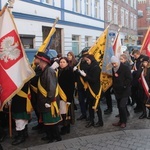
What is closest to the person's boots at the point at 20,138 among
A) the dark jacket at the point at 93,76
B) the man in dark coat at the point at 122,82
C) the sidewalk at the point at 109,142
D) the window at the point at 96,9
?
the sidewalk at the point at 109,142

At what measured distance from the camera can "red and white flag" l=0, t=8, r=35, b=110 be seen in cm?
487

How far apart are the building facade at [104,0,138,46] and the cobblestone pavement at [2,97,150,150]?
2173 centimetres

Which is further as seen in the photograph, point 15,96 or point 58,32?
point 58,32

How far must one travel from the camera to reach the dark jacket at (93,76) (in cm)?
595

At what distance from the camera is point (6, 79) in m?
4.88

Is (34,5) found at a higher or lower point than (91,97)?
higher

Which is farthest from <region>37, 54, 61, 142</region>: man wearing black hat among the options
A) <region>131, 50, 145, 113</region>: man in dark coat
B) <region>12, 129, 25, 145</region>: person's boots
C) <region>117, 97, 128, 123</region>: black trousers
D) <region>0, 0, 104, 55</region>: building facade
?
<region>0, 0, 104, 55</region>: building facade

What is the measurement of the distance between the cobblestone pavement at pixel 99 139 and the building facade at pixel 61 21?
930 centimetres

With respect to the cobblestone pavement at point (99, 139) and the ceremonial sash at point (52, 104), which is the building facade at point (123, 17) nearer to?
the cobblestone pavement at point (99, 139)

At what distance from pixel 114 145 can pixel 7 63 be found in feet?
7.86

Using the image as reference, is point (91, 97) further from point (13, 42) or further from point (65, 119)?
point (13, 42)

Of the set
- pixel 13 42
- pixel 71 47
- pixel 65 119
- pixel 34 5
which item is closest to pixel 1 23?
pixel 13 42

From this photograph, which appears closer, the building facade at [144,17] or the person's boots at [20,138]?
the person's boots at [20,138]

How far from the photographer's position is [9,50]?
491 cm
